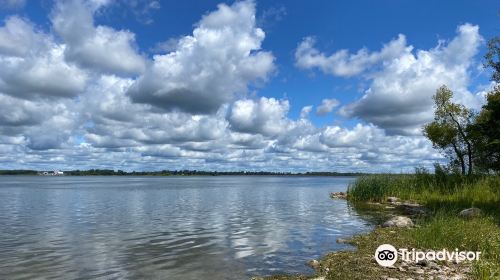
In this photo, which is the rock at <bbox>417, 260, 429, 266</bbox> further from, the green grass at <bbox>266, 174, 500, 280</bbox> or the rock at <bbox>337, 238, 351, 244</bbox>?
the rock at <bbox>337, 238, 351, 244</bbox>

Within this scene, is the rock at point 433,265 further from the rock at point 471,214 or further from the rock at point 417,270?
the rock at point 471,214

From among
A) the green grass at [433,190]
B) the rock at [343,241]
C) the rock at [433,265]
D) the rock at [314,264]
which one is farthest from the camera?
the green grass at [433,190]

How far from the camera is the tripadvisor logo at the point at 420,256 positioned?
16.9 m

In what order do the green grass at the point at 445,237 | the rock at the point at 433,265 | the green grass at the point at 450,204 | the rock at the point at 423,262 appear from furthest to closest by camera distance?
the green grass at the point at 450,204, the rock at the point at 423,262, the rock at the point at 433,265, the green grass at the point at 445,237

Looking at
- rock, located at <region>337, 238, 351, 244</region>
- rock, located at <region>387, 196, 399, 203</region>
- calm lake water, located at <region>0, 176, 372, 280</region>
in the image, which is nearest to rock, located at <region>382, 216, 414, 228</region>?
calm lake water, located at <region>0, 176, 372, 280</region>

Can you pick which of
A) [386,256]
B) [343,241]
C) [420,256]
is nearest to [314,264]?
[386,256]

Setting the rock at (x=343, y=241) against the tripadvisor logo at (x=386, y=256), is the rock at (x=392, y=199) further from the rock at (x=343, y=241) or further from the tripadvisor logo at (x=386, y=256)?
the tripadvisor logo at (x=386, y=256)

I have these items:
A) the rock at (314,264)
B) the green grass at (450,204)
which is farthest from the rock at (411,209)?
the rock at (314,264)

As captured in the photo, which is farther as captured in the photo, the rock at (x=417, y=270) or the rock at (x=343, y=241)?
the rock at (x=343, y=241)

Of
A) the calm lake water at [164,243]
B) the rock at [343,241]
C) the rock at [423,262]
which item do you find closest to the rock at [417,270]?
the rock at [423,262]

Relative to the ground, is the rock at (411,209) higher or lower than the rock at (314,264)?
higher

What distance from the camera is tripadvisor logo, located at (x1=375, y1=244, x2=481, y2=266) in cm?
1694

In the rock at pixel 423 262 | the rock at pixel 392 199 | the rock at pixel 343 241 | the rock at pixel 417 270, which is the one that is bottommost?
the rock at pixel 343 241

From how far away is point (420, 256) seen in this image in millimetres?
18125
